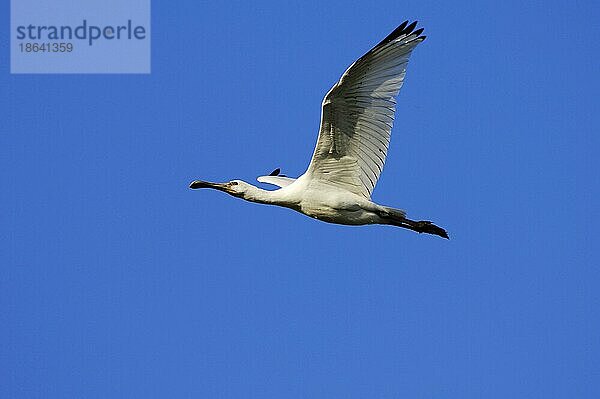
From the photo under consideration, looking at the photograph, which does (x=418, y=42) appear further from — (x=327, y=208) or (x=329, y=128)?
(x=327, y=208)

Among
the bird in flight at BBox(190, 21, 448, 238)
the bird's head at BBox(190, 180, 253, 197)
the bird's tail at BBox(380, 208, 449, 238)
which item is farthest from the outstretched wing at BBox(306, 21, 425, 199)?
the bird's head at BBox(190, 180, 253, 197)

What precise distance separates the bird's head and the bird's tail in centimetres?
292

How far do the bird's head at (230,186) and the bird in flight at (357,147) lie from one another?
16 cm

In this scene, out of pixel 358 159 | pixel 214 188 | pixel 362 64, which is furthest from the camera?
pixel 214 188

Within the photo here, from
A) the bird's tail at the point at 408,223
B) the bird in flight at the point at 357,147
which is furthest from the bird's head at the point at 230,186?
the bird's tail at the point at 408,223

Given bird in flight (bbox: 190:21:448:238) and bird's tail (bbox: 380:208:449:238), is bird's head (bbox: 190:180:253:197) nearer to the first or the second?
bird in flight (bbox: 190:21:448:238)

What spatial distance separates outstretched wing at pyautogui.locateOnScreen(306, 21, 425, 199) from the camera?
65.8ft

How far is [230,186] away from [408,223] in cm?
366

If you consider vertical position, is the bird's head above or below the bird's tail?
above

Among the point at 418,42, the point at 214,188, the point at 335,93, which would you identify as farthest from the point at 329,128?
the point at 214,188

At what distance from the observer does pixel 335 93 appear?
65.6 feet

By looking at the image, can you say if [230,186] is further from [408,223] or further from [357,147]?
[408,223]


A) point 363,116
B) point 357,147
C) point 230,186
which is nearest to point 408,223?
point 357,147

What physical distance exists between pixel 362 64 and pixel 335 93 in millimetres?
671
